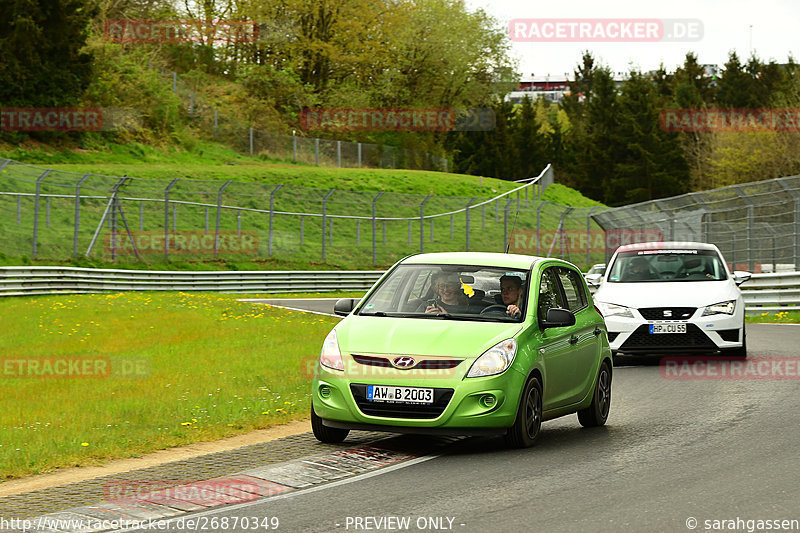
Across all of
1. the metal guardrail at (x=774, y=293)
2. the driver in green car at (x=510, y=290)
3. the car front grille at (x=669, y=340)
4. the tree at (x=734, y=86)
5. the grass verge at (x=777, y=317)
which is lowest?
the grass verge at (x=777, y=317)

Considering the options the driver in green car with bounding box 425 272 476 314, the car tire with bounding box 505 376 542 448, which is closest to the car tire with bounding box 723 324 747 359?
the driver in green car with bounding box 425 272 476 314

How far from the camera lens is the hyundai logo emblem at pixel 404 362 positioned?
8711 millimetres

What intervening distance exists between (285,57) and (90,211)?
38.9 metres

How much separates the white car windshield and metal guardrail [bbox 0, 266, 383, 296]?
16.9 meters

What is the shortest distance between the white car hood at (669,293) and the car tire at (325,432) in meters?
7.32

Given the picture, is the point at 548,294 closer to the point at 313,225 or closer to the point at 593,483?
the point at 593,483

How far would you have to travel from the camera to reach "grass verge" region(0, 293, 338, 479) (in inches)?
386

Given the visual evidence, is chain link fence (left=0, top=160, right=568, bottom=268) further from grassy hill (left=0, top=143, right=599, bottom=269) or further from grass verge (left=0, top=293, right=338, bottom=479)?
grass verge (left=0, top=293, right=338, bottom=479)

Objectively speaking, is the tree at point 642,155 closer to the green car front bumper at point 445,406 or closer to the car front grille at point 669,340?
the car front grille at point 669,340

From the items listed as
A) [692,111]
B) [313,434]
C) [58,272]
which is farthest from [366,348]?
[692,111]

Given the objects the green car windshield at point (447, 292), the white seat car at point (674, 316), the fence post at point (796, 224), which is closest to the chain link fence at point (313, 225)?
the fence post at point (796, 224)

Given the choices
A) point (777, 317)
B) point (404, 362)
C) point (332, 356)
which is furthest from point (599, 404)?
point (777, 317)

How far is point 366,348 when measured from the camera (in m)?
8.91

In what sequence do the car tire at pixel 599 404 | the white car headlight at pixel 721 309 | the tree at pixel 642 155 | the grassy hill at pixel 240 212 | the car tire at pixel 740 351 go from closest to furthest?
the car tire at pixel 599 404 < the white car headlight at pixel 721 309 < the car tire at pixel 740 351 < the grassy hill at pixel 240 212 < the tree at pixel 642 155
